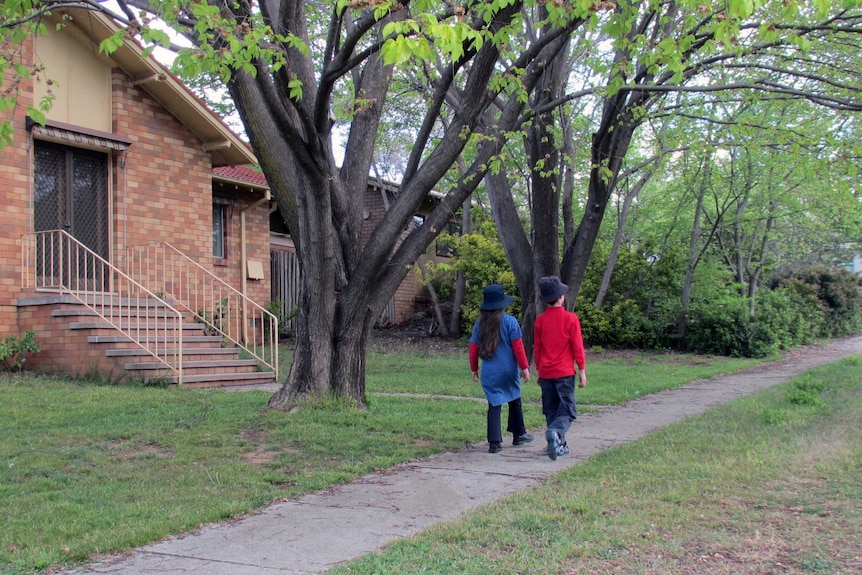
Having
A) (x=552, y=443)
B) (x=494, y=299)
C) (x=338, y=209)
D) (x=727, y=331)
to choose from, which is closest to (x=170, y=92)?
(x=338, y=209)

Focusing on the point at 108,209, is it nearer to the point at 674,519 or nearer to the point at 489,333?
the point at 489,333

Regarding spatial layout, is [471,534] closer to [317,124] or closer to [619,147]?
[317,124]

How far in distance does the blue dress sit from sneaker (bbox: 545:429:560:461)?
55cm

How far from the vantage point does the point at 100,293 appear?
1278cm

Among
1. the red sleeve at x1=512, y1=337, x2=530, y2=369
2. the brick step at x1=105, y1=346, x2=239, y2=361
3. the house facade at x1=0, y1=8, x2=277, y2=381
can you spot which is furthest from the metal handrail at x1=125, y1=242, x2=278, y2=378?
the red sleeve at x1=512, y1=337, x2=530, y2=369

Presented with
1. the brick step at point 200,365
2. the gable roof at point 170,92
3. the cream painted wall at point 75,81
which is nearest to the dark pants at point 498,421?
the brick step at point 200,365

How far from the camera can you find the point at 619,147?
12.8 m

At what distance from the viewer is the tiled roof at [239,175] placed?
17.1 metres

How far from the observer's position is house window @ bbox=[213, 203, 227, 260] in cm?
1775

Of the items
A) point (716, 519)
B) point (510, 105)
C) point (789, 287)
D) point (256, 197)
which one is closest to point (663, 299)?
point (789, 287)

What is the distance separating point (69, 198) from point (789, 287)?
22727mm

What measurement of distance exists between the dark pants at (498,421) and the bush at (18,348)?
27.5ft

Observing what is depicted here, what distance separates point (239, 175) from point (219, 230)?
1384mm

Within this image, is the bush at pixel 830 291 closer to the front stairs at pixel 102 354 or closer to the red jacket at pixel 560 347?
the front stairs at pixel 102 354
